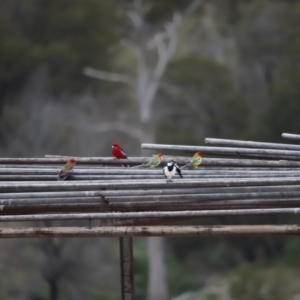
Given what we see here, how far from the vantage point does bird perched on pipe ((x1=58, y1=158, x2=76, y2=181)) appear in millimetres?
5065

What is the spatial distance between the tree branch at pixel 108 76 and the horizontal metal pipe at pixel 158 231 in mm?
15281

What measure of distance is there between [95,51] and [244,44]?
390cm

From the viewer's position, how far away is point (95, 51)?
19.8 m

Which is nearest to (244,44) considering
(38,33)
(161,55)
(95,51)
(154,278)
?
(161,55)

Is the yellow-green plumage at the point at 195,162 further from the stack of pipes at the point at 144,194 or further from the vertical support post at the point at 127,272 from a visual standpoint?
the vertical support post at the point at 127,272

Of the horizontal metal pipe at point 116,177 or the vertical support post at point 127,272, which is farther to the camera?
the vertical support post at point 127,272

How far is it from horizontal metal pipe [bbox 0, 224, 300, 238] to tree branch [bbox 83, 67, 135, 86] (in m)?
15.3

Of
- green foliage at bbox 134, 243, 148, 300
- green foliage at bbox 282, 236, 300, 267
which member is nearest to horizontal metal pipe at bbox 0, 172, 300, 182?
green foliage at bbox 134, 243, 148, 300

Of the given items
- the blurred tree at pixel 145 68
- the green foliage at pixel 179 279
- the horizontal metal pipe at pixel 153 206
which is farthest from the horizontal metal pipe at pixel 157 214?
the blurred tree at pixel 145 68

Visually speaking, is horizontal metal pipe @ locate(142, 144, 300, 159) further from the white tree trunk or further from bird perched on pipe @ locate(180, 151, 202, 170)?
the white tree trunk

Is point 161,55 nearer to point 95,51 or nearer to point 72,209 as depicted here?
point 95,51

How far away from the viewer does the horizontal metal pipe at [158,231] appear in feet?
13.1

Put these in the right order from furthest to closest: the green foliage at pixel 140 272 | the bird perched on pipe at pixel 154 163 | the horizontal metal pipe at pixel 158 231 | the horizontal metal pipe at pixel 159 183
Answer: the green foliage at pixel 140 272 < the bird perched on pipe at pixel 154 163 < the horizontal metal pipe at pixel 159 183 < the horizontal metal pipe at pixel 158 231

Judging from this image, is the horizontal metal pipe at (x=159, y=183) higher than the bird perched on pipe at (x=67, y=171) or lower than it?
lower
